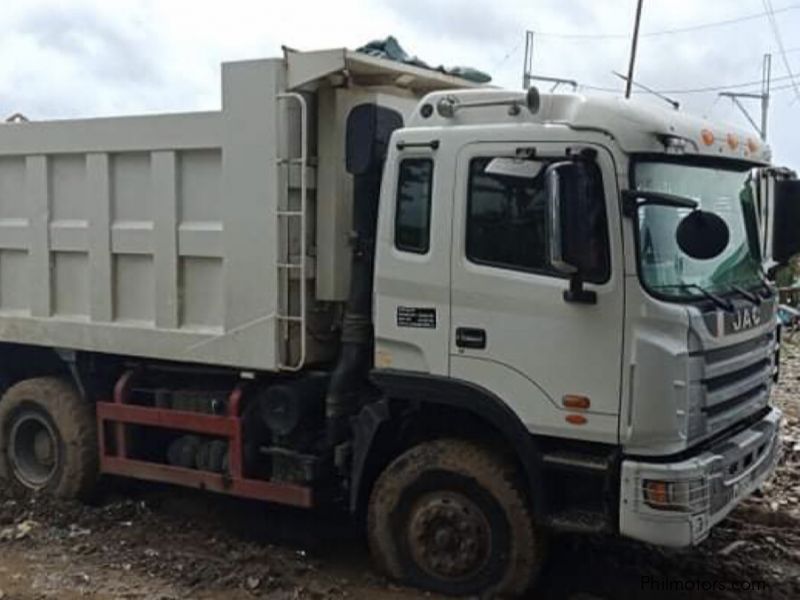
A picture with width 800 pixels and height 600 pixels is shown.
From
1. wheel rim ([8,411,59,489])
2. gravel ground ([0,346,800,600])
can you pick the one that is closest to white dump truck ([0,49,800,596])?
wheel rim ([8,411,59,489])

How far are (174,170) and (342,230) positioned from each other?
1.17 m

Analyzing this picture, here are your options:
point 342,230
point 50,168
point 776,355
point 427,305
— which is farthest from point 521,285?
point 50,168

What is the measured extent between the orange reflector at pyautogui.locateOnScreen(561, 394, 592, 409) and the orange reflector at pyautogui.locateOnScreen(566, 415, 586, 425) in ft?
0.16

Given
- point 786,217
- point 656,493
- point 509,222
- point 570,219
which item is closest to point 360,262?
point 509,222

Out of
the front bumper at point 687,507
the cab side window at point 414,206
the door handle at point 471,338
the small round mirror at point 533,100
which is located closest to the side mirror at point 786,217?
the front bumper at point 687,507

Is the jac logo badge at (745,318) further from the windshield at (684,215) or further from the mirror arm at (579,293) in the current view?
the mirror arm at (579,293)

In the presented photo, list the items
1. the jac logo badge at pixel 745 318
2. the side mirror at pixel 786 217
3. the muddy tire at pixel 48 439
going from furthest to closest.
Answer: the muddy tire at pixel 48 439 < the side mirror at pixel 786 217 < the jac logo badge at pixel 745 318

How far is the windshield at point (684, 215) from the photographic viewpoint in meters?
4.61

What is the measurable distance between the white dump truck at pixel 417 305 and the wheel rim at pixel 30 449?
4.5 inches

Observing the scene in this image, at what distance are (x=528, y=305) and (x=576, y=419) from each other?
0.58 metres

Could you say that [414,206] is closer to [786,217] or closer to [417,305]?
[417,305]

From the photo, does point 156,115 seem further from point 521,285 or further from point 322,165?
point 521,285

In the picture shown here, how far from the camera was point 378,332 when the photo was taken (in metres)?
5.29

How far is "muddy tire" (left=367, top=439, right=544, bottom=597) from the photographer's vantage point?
16.3 ft
